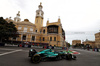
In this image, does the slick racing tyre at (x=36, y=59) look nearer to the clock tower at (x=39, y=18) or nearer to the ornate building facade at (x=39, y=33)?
the ornate building facade at (x=39, y=33)

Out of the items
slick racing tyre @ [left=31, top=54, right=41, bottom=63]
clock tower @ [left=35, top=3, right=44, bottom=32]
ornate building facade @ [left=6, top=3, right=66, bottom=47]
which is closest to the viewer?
slick racing tyre @ [left=31, top=54, right=41, bottom=63]

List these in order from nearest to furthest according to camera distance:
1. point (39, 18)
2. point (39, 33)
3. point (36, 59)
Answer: point (36, 59) < point (39, 33) < point (39, 18)

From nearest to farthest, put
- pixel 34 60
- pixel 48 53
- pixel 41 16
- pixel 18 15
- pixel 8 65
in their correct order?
1. pixel 8 65
2. pixel 34 60
3. pixel 48 53
4. pixel 41 16
5. pixel 18 15

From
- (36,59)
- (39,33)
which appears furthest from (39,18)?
(36,59)

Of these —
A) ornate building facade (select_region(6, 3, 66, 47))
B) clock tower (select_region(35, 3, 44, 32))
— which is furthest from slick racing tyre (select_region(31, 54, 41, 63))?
clock tower (select_region(35, 3, 44, 32))

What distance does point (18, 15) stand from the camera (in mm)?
71062

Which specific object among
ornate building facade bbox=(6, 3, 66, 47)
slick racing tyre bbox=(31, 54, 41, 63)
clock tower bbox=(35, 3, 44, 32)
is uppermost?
clock tower bbox=(35, 3, 44, 32)

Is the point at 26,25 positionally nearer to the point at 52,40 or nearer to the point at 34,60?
the point at 52,40

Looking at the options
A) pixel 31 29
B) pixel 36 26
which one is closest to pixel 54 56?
pixel 31 29

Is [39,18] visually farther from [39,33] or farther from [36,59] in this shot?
[36,59]

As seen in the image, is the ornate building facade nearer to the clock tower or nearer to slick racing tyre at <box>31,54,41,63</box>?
the clock tower

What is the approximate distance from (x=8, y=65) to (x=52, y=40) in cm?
3301

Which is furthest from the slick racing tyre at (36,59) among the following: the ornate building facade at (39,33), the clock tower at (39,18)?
the clock tower at (39,18)

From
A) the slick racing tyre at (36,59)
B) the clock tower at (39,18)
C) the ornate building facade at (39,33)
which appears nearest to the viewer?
the slick racing tyre at (36,59)
